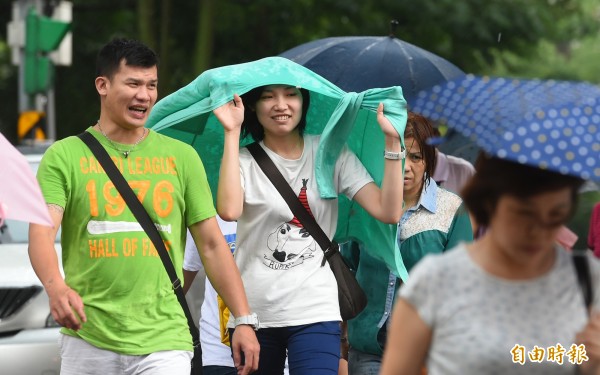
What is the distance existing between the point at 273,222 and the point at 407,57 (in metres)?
3.65

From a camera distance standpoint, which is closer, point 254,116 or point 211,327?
point 254,116

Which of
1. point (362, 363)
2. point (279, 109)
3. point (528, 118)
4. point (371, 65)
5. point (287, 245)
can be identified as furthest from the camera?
point (371, 65)

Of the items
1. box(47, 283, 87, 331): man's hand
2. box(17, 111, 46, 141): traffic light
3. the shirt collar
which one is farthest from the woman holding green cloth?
box(17, 111, 46, 141): traffic light

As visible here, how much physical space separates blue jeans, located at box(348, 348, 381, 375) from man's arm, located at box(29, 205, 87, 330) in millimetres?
1630

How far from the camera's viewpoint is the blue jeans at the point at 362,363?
6.41 meters

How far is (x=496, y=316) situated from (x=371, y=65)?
5.83m

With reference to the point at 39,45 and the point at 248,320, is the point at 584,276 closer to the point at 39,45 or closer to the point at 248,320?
the point at 248,320

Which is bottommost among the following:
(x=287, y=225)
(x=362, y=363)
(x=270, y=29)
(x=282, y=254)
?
(x=362, y=363)

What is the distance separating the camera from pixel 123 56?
19.2 feet

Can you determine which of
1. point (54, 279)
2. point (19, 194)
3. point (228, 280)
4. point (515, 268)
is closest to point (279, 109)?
point (228, 280)

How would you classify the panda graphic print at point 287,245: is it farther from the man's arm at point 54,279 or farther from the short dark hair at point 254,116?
the man's arm at point 54,279

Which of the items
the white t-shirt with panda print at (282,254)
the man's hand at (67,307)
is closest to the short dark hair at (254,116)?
the white t-shirt with panda print at (282,254)

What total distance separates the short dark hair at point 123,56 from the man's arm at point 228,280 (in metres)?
0.71

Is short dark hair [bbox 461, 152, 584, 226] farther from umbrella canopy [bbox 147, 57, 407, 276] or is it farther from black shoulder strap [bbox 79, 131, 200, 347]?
umbrella canopy [bbox 147, 57, 407, 276]
